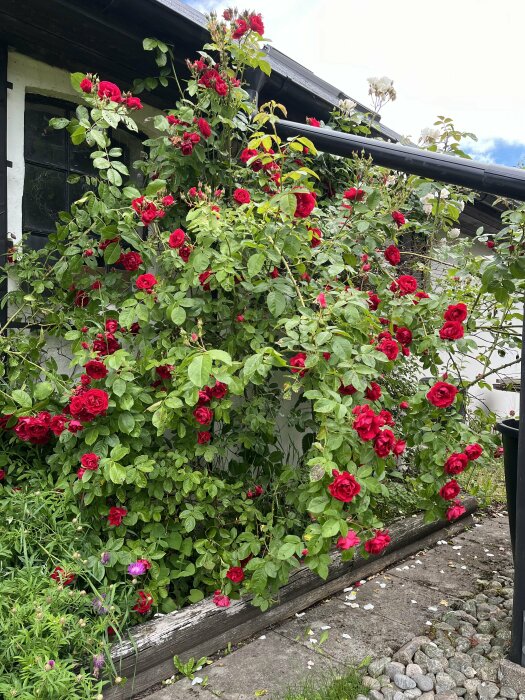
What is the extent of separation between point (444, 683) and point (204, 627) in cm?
93

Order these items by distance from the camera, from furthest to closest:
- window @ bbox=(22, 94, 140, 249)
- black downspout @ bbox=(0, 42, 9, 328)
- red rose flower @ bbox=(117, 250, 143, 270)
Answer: window @ bbox=(22, 94, 140, 249), black downspout @ bbox=(0, 42, 9, 328), red rose flower @ bbox=(117, 250, 143, 270)

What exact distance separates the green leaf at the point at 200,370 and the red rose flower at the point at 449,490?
126 centimetres

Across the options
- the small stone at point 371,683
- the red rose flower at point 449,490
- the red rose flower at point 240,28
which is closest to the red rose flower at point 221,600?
the small stone at point 371,683

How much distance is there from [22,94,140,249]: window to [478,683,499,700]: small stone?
270 cm

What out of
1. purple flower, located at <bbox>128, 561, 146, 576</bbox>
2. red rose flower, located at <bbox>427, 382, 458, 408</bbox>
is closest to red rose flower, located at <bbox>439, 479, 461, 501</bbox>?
red rose flower, located at <bbox>427, 382, 458, 408</bbox>

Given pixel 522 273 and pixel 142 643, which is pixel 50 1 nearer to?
pixel 522 273

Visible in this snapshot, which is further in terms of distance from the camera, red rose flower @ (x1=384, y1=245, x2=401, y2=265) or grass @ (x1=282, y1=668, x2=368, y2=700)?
red rose flower @ (x1=384, y1=245, x2=401, y2=265)

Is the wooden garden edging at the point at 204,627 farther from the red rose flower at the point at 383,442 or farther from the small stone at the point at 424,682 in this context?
the red rose flower at the point at 383,442

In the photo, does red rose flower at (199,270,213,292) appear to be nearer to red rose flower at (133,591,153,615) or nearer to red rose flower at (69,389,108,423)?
red rose flower at (69,389,108,423)

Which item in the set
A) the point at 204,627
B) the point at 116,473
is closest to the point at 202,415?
the point at 116,473

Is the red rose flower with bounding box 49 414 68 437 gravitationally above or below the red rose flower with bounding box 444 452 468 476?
above

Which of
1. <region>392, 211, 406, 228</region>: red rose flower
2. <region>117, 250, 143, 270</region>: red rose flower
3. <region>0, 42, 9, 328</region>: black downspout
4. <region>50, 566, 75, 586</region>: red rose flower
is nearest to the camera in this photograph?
<region>50, 566, 75, 586</region>: red rose flower

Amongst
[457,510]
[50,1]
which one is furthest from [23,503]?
[50,1]

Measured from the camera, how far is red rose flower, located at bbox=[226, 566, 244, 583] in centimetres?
231
